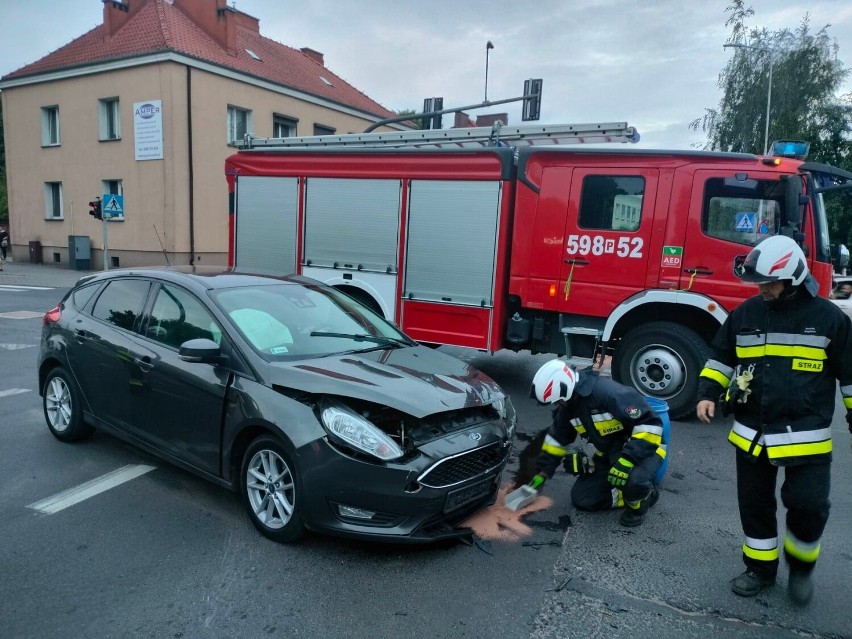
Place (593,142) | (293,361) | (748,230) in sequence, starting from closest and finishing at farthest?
(293,361) → (748,230) → (593,142)

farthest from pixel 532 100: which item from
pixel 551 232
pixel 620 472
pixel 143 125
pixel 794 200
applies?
pixel 143 125

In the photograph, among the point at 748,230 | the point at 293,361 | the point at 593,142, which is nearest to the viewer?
the point at 293,361

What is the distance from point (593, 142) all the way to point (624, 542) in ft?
15.6

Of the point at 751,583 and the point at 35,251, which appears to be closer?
the point at 751,583

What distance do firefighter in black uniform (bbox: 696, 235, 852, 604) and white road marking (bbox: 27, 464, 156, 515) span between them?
12.7ft

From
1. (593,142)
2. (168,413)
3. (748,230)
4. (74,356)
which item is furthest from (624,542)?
(593,142)

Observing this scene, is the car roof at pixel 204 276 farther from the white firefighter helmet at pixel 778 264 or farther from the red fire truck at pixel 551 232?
the white firefighter helmet at pixel 778 264

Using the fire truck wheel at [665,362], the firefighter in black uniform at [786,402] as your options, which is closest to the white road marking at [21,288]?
the fire truck wheel at [665,362]

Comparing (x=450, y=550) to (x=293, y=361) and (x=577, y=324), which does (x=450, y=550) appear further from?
(x=577, y=324)

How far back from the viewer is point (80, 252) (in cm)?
2444

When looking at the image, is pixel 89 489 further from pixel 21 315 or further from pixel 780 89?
pixel 780 89

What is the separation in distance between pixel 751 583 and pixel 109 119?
2647 cm

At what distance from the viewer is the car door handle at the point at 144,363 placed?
4.27m

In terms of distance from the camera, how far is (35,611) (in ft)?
9.65
